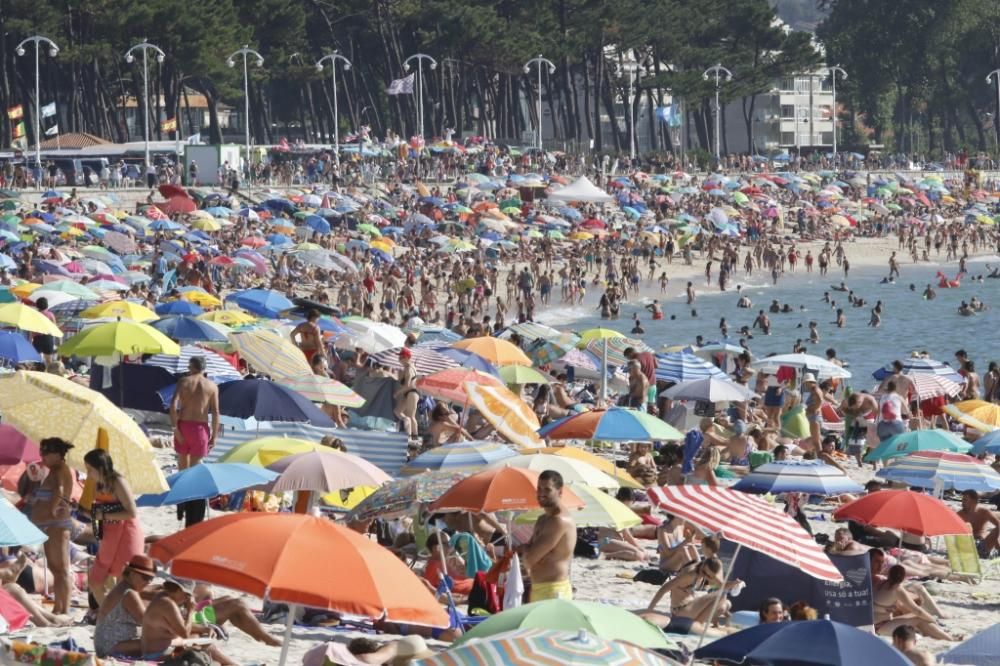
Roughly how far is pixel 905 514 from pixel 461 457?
314 centimetres

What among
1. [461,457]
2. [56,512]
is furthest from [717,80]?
[56,512]

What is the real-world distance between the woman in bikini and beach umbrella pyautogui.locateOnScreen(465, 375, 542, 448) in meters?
5.02

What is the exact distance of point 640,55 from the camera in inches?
3494

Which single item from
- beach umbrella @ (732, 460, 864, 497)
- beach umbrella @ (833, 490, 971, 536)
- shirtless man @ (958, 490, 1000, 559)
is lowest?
shirtless man @ (958, 490, 1000, 559)

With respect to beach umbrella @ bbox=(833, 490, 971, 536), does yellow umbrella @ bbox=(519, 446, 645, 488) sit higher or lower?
higher

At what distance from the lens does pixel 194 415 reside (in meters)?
12.9

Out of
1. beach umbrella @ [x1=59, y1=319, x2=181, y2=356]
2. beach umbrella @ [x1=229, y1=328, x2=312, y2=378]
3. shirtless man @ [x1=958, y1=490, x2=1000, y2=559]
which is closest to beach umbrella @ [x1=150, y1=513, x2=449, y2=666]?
beach umbrella @ [x1=59, y1=319, x2=181, y2=356]

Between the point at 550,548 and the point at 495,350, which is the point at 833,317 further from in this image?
the point at 550,548

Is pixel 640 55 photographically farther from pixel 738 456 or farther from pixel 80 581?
pixel 80 581

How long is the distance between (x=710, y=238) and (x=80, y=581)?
47.8m

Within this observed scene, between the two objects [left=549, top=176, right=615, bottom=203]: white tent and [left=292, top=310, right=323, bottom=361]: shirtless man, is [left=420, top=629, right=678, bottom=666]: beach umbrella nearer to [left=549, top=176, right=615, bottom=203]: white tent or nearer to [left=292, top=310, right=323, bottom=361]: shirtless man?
[left=292, top=310, right=323, bottom=361]: shirtless man

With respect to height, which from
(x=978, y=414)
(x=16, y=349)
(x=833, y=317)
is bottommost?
(x=833, y=317)

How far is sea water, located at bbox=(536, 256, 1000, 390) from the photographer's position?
141 ft

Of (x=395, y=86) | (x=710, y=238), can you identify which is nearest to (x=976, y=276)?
(x=710, y=238)
